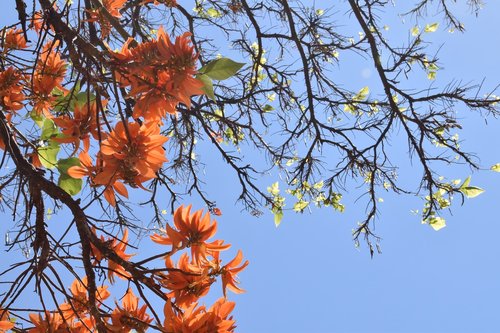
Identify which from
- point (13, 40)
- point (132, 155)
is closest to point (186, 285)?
point (132, 155)

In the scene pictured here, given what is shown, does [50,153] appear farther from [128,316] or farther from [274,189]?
[274,189]

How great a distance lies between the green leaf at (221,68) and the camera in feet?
3.65

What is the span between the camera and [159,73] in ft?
3.71

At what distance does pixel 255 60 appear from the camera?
3.59 metres

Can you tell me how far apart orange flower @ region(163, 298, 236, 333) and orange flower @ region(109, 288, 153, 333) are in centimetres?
7

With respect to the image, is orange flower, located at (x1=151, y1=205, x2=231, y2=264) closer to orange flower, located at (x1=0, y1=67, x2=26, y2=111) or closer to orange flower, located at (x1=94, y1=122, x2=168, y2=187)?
orange flower, located at (x1=94, y1=122, x2=168, y2=187)

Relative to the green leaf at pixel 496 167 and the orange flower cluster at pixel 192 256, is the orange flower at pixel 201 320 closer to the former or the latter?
the orange flower cluster at pixel 192 256

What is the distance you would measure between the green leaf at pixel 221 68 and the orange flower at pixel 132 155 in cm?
18

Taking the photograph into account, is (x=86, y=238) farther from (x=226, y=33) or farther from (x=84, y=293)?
(x=226, y=33)

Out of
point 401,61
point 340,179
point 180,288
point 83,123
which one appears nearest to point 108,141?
point 83,123

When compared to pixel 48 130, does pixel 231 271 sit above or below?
below

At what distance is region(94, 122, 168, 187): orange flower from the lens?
3.70ft

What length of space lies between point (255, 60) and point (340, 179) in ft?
3.31

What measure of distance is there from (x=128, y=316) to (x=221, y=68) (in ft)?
1.90
